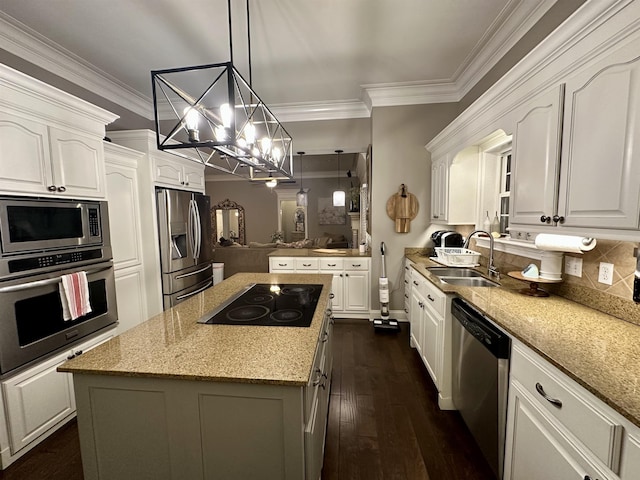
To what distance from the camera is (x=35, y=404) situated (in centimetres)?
176

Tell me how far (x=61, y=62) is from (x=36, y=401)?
275 cm

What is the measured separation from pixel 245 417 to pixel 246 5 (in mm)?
2483

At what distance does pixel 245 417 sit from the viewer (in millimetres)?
1056

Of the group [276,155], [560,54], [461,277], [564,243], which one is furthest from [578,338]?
[276,155]

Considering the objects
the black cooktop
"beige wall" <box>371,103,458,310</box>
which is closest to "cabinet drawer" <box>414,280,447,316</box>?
the black cooktop

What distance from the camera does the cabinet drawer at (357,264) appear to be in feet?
12.5

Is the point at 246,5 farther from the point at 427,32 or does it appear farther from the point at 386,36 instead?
the point at 427,32

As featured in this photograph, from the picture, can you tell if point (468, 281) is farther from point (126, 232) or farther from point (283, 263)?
point (126, 232)

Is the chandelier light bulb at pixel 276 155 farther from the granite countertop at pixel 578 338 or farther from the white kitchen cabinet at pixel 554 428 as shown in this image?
the white kitchen cabinet at pixel 554 428

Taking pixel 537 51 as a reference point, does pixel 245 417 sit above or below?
below

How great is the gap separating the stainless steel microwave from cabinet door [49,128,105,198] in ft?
0.29

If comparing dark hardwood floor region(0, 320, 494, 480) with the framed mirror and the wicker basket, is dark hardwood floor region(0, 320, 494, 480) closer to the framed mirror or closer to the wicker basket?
A: the wicker basket

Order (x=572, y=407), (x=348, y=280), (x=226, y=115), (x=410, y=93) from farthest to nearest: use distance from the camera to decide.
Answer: (x=348, y=280) → (x=410, y=93) → (x=226, y=115) → (x=572, y=407)

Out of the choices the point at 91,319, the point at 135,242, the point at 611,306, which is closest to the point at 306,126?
the point at 135,242
